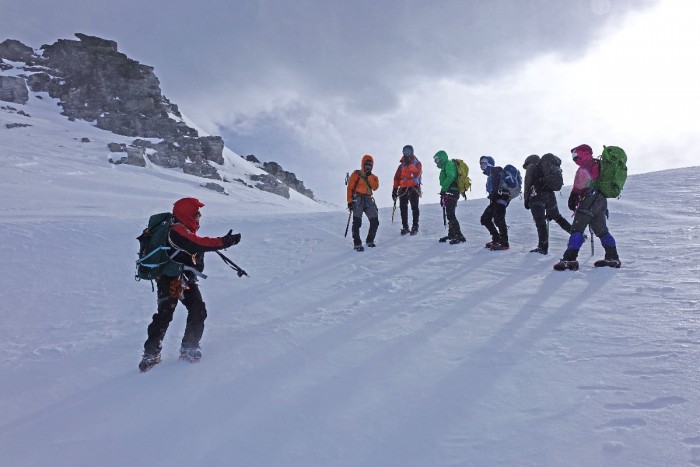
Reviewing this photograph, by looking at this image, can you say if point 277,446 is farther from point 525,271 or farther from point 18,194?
point 18,194

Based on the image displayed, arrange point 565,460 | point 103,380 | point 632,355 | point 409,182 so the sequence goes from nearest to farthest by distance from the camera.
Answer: point 565,460, point 632,355, point 103,380, point 409,182

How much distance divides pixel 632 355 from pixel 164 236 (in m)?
4.58

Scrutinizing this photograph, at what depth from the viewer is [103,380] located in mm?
3982

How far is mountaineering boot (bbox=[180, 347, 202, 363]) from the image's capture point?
4.27 metres

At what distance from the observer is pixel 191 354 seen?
14.0 ft

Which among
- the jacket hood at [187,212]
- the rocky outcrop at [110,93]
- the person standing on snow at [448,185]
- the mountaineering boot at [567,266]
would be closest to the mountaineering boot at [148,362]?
the jacket hood at [187,212]

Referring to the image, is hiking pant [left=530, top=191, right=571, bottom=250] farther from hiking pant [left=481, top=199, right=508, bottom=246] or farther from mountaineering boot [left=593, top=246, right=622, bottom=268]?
mountaineering boot [left=593, top=246, right=622, bottom=268]

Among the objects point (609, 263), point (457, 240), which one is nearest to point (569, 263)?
point (609, 263)

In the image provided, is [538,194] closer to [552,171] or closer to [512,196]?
[552,171]

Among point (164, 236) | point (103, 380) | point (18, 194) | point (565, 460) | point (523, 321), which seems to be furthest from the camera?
point (18, 194)

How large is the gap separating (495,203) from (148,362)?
6.70 meters

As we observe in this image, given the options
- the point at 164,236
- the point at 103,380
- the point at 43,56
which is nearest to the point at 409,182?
the point at 164,236

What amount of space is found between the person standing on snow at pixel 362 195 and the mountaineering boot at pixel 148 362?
210 inches

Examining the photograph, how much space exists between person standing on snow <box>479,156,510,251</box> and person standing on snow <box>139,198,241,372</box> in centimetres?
577
